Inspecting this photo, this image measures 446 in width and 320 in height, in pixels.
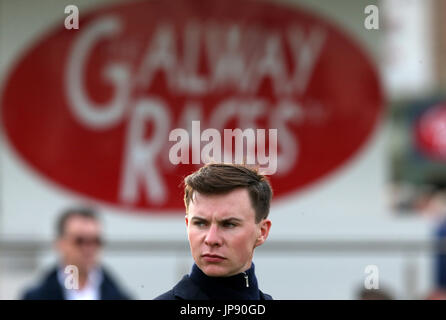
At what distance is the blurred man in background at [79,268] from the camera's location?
16.0 feet

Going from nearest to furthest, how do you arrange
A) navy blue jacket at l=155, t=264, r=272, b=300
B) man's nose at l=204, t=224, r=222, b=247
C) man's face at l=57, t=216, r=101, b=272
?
man's nose at l=204, t=224, r=222, b=247 < navy blue jacket at l=155, t=264, r=272, b=300 < man's face at l=57, t=216, r=101, b=272

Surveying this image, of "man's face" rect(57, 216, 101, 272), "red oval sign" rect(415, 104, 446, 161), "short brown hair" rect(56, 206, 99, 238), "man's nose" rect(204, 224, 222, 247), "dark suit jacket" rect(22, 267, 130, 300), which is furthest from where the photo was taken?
"red oval sign" rect(415, 104, 446, 161)

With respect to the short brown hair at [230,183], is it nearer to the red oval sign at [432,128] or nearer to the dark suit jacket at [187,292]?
the dark suit jacket at [187,292]

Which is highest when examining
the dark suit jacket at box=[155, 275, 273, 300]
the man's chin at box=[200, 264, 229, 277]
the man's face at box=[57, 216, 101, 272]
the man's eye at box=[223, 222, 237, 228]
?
the man's face at box=[57, 216, 101, 272]

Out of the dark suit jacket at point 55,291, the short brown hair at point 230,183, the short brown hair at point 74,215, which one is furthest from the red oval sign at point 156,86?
the short brown hair at point 230,183

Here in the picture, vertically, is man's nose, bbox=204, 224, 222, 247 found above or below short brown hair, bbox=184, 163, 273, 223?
below

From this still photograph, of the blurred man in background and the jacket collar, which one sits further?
the blurred man in background

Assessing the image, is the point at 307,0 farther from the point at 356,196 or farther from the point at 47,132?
the point at 47,132

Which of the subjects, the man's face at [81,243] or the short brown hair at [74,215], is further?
the short brown hair at [74,215]

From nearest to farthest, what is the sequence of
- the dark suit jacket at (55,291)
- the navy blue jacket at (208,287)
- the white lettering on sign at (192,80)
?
the navy blue jacket at (208,287) < the dark suit jacket at (55,291) < the white lettering on sign at (192,80)

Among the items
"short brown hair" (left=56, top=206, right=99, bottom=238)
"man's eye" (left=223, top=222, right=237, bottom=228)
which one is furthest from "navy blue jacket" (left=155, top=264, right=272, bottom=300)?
"short brown hair" (left=56, top=206, right=99, bottom=238)

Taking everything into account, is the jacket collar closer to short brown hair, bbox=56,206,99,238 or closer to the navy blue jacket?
the navy blue jacket

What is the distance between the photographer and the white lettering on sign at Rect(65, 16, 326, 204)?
785 centimetres

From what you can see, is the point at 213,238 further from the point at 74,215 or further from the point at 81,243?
the point at 74,215
